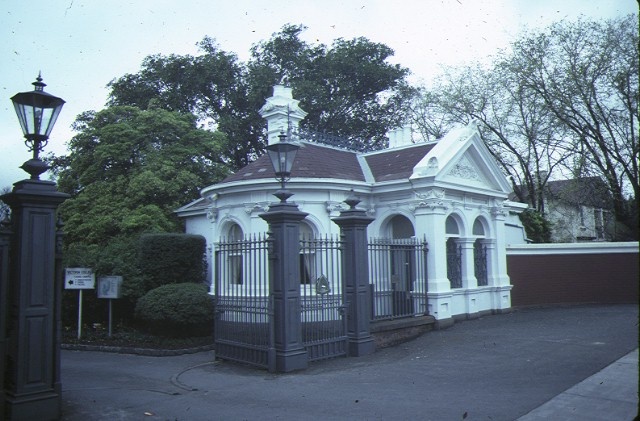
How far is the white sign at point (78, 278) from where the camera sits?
14266 millimetres

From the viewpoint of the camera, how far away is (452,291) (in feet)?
48.9

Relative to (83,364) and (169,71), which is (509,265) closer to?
(83,364)

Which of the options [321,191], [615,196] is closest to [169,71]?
[321,191]

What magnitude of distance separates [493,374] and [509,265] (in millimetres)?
10436

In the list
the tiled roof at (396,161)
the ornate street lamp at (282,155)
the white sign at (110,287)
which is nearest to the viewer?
the ornate street lamp at (282,155)

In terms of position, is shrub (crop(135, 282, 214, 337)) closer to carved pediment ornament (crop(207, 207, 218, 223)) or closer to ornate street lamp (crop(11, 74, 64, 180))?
carved pediment ornament (crop(207, 207, 218, 223))

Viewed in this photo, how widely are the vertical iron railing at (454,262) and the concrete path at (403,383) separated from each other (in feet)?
10.3

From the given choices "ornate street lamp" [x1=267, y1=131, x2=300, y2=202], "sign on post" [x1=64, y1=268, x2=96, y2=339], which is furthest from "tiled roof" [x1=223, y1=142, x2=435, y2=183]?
"ornate street lamp" [x1=267, y1=131, x2=300, y2=202]

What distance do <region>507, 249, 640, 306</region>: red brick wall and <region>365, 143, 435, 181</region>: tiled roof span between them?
5000 mm

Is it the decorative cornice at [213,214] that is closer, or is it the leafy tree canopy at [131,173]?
the decorative cornice at [213,214]

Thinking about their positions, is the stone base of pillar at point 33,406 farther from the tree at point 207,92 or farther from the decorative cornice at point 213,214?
the tree at point 207,92

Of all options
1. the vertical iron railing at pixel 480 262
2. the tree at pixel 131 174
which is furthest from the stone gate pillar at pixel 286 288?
the tree at pixel 131 174

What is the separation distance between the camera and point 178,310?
13539 mm

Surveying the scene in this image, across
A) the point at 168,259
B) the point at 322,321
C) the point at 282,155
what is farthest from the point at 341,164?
the point at 282,155
